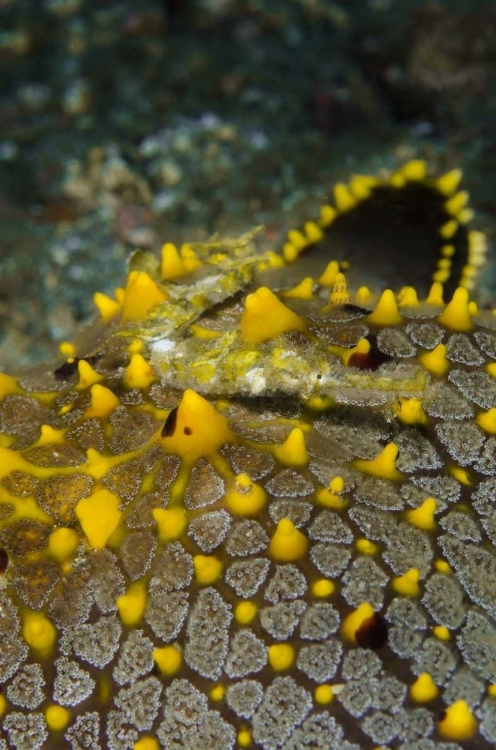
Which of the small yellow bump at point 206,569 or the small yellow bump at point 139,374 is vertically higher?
the small yellow bump at point 139,374

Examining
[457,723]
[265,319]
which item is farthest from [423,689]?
[265,319]

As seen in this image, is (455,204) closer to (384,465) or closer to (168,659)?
(384,465)

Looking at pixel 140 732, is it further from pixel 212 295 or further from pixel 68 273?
pixel 68 273

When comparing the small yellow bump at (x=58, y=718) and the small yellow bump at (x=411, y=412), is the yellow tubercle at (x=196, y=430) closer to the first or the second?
the small yellow bump at (x=411, y=412)

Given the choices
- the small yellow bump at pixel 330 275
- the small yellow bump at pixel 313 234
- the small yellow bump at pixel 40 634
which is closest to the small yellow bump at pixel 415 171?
the small yellow bump at pixel 313 234

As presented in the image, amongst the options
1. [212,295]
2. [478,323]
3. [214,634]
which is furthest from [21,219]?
[214,634]
